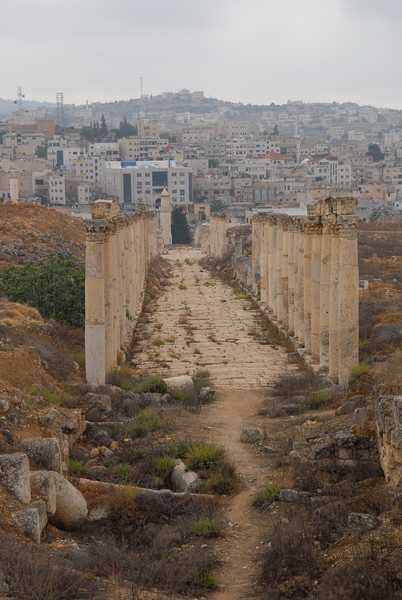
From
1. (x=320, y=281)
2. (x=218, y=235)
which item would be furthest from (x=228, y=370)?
(x=218, y=235)

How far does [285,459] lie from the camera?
11516mm

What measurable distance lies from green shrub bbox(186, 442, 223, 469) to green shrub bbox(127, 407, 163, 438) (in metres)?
1.51

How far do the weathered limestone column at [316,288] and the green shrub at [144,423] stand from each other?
6.52m

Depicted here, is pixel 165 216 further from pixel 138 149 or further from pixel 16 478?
pixel 138 149

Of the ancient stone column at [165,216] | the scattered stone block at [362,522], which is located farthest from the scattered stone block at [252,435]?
the ancient stone column at [165,216]

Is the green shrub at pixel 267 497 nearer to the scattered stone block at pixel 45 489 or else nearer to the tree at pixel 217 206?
the scattered stone block at pixel 45 489

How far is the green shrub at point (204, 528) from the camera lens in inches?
362

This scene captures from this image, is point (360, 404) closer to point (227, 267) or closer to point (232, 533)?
point (232, 533)

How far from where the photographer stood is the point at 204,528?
30.2 ft

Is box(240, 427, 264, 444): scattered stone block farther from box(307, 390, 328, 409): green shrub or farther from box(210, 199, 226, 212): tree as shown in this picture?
box(210, 199, 226, 212): tree

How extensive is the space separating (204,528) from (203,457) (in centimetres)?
240

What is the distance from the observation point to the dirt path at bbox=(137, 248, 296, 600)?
8984 millimetres

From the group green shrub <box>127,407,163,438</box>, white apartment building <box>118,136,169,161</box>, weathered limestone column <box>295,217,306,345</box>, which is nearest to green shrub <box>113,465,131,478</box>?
Answer: green shrub <box>127,407,163,438</box>

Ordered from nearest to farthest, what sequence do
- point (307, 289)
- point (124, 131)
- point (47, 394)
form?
point (47, 394)
point (307, 289)
point (124, 131)
